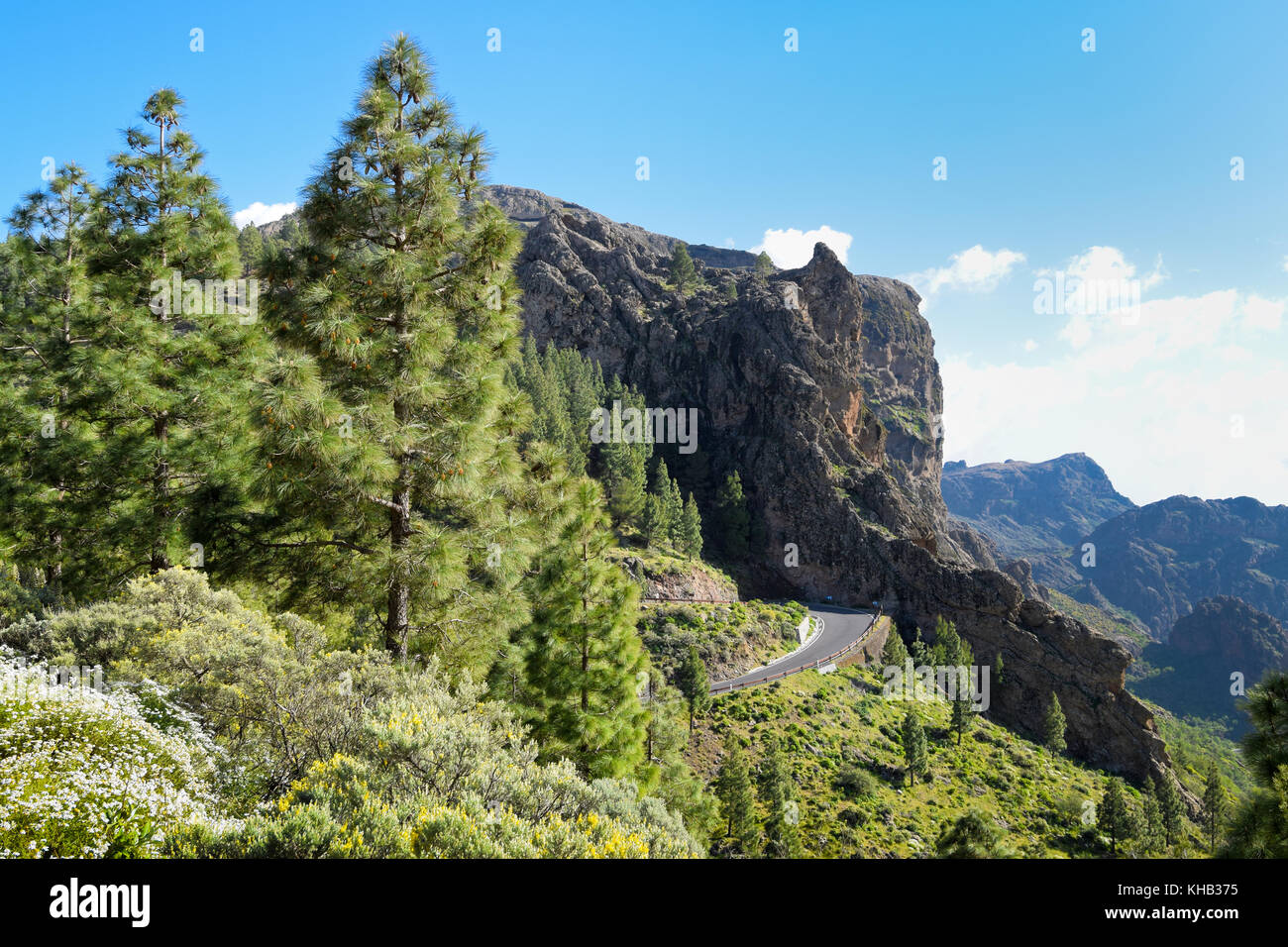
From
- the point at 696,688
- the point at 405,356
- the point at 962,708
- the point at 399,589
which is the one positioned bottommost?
the point at 962,708

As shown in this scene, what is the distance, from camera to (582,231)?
12175 cm

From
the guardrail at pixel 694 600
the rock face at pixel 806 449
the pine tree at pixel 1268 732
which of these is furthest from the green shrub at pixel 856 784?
the rock face at pixel 806 449

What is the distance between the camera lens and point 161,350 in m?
13.0

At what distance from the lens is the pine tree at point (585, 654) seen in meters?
13.3

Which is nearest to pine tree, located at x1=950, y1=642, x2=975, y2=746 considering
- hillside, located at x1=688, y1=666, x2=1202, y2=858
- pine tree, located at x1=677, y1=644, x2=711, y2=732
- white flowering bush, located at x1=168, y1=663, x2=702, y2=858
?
hillside, located at x1=688, y1=666, x2=1202, y2=858

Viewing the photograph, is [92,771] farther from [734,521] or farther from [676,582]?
[734,521]

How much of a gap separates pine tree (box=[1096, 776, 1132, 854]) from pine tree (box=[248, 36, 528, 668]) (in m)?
51.3

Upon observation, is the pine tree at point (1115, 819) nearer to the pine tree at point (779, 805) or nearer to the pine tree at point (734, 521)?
the pine tree at point (779, 805)

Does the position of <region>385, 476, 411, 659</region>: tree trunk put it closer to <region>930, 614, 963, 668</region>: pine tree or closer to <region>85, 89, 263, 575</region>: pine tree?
<region>85, 89, 263, 575</region>: pine tree

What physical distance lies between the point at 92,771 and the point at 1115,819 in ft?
185

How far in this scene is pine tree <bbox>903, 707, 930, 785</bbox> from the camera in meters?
39.1

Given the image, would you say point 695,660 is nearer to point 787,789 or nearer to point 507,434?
point 787,789

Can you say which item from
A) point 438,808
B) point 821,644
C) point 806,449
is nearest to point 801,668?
point 821,644
